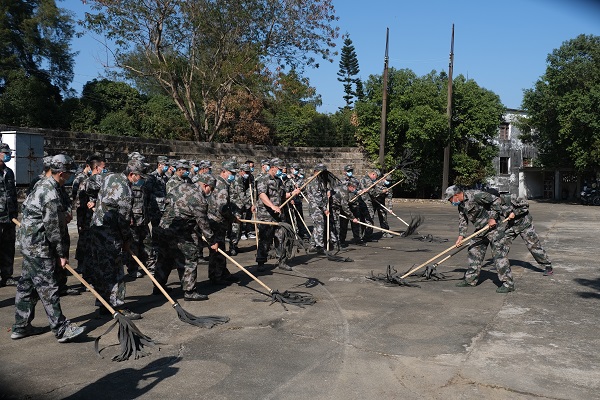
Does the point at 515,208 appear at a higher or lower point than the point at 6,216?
higher

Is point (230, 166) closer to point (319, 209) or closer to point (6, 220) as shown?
point (319, 209)

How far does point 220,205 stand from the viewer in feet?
27.1

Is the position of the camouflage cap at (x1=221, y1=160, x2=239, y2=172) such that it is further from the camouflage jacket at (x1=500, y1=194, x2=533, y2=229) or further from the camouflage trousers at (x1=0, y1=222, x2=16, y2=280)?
the camouflage jacket at (x1=500, y1=194, x2=533, y2=229)

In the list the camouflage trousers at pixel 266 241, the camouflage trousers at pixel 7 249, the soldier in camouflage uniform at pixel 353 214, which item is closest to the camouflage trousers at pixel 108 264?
the camouflage trousers at pixel 7 249

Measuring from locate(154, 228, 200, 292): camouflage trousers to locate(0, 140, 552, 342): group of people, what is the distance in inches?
0.5

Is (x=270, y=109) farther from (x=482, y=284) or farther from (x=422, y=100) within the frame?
(x=482, y=284)

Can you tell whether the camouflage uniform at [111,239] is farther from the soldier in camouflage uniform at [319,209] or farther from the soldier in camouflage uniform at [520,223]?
the soldier in camouflage uniform at [520,223]

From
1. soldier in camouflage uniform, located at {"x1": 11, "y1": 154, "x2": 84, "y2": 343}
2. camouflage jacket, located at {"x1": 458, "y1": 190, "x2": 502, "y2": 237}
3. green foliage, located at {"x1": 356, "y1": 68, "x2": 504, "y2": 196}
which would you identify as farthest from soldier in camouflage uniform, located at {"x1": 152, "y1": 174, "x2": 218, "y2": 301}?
green foliage, located at {"x1": 356, "y1": 68, "x2": 504, "y2": 196}

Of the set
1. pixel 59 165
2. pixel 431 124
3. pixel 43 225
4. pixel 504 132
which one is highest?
pixel 504 132

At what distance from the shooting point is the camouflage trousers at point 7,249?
26.0ft

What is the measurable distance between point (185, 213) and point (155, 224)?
164 centimetres

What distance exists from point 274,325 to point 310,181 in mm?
5641

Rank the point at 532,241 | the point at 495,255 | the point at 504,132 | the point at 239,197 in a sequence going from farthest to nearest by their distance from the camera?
the point at 504,132 → the point at 239,197 → the point at 532,241 → the point at 495,255

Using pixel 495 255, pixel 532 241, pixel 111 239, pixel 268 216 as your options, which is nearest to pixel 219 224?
pixel 268 216
